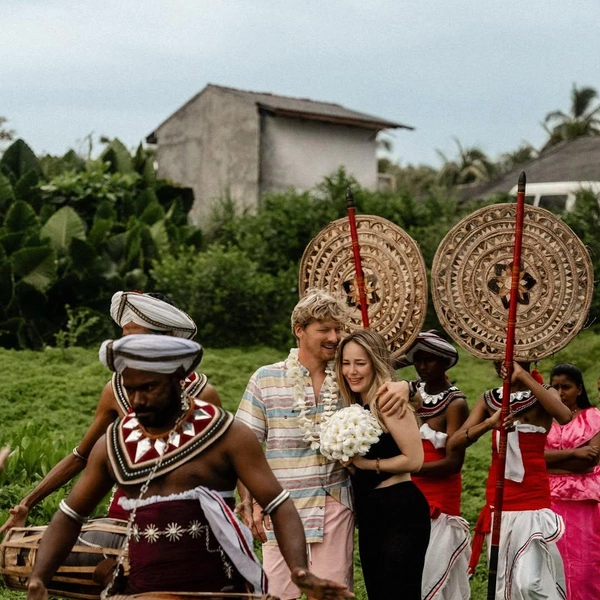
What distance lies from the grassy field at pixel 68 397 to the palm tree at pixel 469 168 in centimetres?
2771

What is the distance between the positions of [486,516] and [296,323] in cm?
210

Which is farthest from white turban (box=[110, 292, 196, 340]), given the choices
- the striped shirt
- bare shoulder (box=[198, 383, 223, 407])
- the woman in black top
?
the woman in black top

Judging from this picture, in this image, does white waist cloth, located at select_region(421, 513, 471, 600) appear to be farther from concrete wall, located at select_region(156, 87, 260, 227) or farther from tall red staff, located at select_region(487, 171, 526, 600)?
concrete wall, located at select_region(156, 87, 260, 227)

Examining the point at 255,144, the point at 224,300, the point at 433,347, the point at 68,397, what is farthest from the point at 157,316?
the point at 255,144

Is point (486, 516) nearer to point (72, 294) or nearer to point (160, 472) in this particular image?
point (160, 472)

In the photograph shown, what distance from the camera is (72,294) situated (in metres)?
17.9

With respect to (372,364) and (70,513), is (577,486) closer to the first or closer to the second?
(372,364)

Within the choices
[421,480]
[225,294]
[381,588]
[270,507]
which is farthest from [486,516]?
[225,294]

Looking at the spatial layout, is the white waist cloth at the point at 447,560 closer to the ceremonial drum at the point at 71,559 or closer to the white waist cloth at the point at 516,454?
the white waist cloth at the point at 516,454

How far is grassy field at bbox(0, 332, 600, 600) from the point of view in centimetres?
970

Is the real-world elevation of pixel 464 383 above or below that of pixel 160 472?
below

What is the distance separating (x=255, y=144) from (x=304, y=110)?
5.73 ft

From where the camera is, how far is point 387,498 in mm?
5625

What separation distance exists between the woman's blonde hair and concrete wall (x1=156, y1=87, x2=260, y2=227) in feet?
76.3
